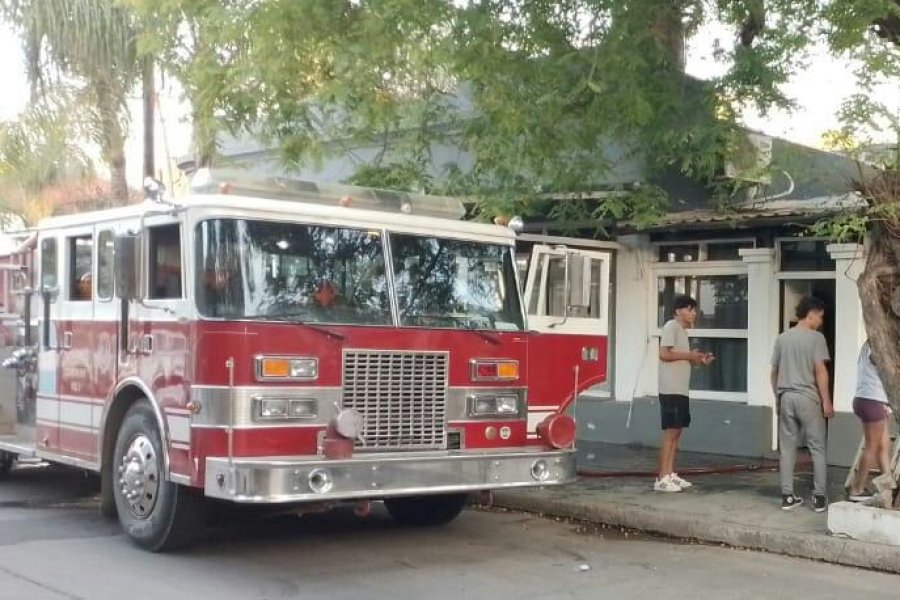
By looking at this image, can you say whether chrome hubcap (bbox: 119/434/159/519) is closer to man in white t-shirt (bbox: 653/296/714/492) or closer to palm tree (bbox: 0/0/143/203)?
man in white t-shirt (bbox: 653/296/714/492)

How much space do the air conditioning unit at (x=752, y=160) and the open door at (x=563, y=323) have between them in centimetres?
241

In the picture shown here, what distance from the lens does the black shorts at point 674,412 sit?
9977mm

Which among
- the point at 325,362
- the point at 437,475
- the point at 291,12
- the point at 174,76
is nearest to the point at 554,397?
the point at 437,475

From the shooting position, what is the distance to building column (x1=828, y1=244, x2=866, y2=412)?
11.3 m

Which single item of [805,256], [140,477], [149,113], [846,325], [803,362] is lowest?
[140,477]

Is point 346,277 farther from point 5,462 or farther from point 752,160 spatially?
point 5,462

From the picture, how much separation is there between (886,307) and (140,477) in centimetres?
565

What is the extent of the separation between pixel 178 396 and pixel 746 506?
4948mm

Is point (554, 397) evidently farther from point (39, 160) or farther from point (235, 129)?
point (39, 160)

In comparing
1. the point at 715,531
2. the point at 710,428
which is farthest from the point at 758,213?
the point at 715,531

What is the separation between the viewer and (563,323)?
8.43 metres

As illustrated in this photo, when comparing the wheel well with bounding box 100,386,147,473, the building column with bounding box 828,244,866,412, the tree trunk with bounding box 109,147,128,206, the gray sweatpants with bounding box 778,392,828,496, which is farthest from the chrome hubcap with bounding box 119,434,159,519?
the tree trunk with bounding box 109,147,128,206

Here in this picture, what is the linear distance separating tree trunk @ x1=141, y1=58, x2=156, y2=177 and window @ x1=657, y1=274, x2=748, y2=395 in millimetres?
7372

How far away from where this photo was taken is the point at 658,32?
9.52 metres
